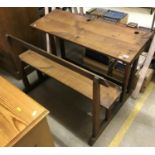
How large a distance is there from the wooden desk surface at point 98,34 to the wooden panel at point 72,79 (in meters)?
0.33

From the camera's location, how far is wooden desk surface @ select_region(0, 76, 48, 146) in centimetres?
69

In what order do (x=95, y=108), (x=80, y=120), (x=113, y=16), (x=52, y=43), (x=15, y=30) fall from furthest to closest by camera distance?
1. (x=113, y=16)
2. (x=52, y=43)
3. (x=15, y=30)
4. (x=80, y=120)
5. (x=95, y=108)

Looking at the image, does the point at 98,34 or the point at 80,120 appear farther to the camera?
the point at 80,120

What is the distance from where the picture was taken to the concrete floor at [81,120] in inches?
68.3

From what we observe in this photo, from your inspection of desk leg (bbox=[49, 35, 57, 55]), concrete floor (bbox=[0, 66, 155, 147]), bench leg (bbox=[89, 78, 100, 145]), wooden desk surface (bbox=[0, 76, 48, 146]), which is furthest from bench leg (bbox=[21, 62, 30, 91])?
wooden desk surface (bbox=[0, 76, 48, 146])

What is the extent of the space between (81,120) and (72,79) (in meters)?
0.46

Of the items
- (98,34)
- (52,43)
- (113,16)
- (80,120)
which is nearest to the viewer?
(98,34)

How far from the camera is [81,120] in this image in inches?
75.4

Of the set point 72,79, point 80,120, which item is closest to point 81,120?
point 80,120

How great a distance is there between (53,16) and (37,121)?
152cm

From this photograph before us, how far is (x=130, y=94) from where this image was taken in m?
2.12

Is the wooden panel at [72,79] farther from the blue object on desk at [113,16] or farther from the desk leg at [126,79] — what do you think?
the blue object on desk at [113,16]

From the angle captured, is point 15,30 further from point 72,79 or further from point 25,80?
point 72,79
